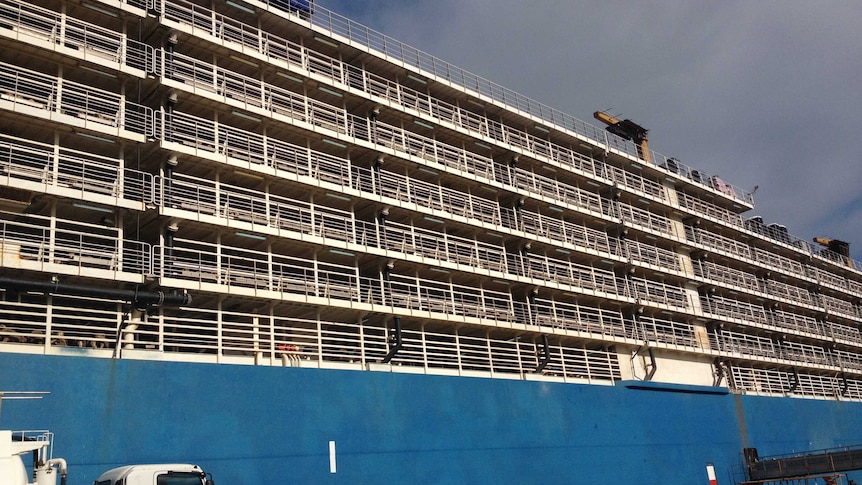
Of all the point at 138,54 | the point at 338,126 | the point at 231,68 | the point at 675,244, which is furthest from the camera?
the point at 675,244

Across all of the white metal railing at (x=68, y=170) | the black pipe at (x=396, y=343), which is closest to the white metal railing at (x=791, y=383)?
the black pipe at (x=396, y=343)

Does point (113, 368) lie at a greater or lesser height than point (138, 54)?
lesser

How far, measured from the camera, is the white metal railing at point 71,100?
26.6m

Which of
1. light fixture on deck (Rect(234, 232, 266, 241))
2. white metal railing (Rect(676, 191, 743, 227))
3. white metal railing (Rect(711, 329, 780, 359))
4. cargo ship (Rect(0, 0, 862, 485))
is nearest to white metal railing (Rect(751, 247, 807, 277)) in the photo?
white metal railing (Rect(676, 191, 743, 227))

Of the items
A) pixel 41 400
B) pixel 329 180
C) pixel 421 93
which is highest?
pixel 421 93

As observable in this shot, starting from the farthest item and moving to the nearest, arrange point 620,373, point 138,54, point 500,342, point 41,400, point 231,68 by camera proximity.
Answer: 1. point 620,373
2. point 500,342
3. point 231,68
4. point 138,54
5. point 41,400

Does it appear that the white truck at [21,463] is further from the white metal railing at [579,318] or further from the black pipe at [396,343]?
the white metal railing at [579,318]

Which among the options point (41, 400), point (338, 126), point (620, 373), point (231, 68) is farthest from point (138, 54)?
point (620, 373)

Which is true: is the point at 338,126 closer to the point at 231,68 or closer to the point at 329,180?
the point at 329,180

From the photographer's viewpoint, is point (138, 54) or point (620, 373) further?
point (620, 373)

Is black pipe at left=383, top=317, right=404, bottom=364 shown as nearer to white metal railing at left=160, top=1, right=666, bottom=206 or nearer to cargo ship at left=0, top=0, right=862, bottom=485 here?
cargo ship at left=0, top=0, right=862, bottom=485

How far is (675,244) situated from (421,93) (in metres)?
21.6

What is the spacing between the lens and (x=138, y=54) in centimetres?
3034

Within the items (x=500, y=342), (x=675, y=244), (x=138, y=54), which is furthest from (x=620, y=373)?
(x=138, y=54)
